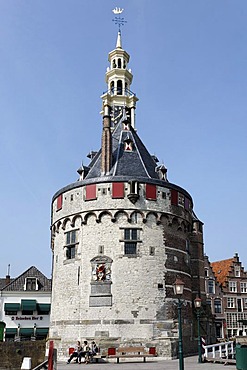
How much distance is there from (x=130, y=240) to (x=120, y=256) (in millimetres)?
1228

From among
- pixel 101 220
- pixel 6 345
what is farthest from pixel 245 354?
pixel 6 345

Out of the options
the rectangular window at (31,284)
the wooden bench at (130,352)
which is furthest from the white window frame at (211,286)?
the wooden bench at (130,352)

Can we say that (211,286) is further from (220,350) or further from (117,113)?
(220,350)

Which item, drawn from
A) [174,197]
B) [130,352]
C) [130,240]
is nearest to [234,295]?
[174,197]

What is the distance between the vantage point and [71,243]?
29.8 m

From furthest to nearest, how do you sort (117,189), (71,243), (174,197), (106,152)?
(106,152) → (174,197) → (71,243) → (117,189)

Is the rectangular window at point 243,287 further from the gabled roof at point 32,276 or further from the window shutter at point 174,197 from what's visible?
the window shutter at point 174,197

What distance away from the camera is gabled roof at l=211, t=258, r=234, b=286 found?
49656 millimetres

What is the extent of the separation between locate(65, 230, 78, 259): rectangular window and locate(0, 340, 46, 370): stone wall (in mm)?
7086

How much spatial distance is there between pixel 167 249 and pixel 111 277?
4.37 m

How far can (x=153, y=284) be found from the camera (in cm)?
2811

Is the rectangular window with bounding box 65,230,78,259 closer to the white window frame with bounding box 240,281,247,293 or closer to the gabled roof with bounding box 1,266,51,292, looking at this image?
the gabled roof with bounding box 1,266,51,292

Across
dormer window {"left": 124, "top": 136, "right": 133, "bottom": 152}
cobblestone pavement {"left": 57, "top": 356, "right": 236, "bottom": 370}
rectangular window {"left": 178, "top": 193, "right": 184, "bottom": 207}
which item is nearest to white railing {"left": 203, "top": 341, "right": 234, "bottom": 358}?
cobblestone pavement {"left": 57, "top": 356, "right": 236, "bottom": 370}

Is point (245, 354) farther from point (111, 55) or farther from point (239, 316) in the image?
point (111, 55)
